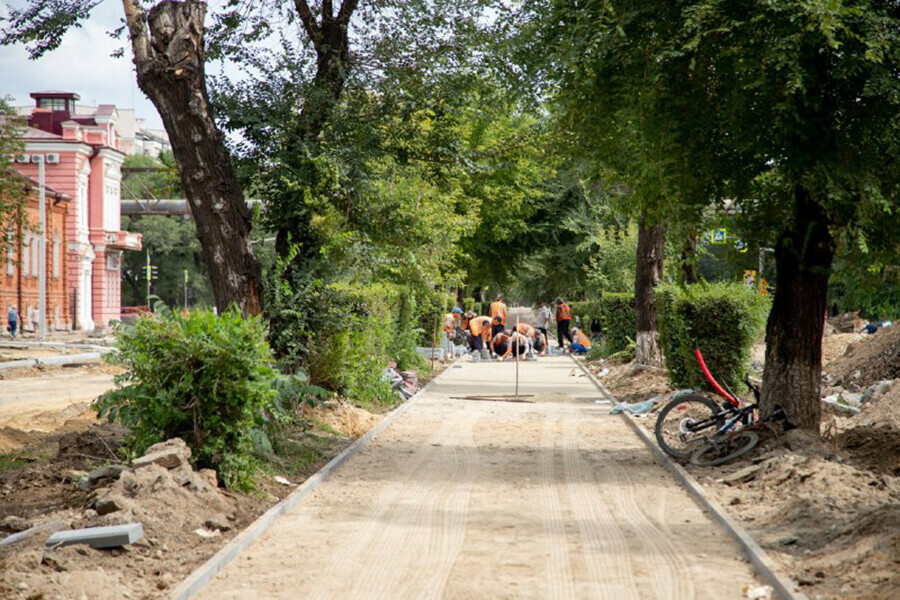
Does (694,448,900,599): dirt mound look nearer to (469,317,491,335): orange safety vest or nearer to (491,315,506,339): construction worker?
(491,315,506,339): construction worker

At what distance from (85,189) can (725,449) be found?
56.3 metres

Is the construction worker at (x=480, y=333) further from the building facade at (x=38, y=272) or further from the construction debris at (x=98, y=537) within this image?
the construction debris at (x=98, y=537)

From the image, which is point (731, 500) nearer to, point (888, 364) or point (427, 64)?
point (427, 64)

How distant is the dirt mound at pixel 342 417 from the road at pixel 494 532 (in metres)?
0.66

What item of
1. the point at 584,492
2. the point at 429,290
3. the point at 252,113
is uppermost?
the point at 252,113

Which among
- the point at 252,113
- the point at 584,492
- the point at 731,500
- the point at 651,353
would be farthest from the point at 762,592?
the point at 651,353

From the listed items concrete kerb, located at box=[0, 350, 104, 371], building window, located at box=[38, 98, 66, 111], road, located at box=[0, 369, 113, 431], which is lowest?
road, located at box=[0, 369, 113, 431]

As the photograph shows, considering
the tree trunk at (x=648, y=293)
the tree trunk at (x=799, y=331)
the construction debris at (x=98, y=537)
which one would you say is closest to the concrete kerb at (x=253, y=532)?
the construction debris at (x=98, y=537)

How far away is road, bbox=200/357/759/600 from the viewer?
631 cm

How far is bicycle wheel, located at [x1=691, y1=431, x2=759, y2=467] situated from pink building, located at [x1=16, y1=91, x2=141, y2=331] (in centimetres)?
5146

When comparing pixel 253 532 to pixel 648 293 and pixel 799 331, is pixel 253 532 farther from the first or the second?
pixel 648 293

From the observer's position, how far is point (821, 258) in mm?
11133

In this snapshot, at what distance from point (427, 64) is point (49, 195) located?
44233 mm

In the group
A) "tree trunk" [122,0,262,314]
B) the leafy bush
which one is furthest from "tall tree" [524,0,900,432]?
the leafy bush
